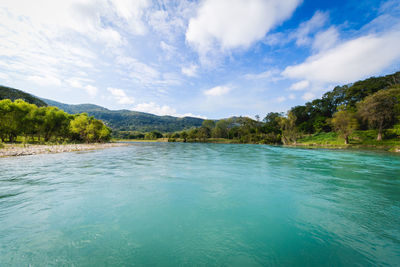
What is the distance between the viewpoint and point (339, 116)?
44875 mm

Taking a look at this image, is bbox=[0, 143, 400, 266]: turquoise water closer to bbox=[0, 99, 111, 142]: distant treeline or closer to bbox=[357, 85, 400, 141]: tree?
bbox=[0, 99, 111, 142]: distant treeline

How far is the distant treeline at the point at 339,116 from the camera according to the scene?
1619 inches

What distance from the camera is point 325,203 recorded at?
22.6ft

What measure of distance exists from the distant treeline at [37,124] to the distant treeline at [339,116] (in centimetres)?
6147

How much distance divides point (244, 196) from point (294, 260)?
426cm

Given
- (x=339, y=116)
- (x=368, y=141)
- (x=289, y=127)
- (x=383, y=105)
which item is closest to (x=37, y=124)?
(x=289, y=127)

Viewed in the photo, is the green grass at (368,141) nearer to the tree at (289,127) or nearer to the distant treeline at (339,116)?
the distant treeline at (339,116)

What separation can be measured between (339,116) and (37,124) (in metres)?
79.6

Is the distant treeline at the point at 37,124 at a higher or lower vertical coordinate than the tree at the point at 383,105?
lower

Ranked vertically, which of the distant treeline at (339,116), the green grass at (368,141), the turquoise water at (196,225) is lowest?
the turquoise water at (196,225)

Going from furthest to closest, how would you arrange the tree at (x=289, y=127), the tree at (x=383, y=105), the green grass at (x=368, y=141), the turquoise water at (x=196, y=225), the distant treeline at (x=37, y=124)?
the tree at (x=289, y=127) < the tree at (x=383, y=105) < the green grass at (x=368, y=141) < the distant treeline at (x=37, y=124) < the turquoise water at (x=196, y=225)

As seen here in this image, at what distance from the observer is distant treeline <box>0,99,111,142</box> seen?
113 feet

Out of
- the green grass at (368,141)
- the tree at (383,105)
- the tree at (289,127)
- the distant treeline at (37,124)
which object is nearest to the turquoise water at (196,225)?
the distant treeline at (37,124)

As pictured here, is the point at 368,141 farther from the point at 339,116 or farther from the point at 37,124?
the point at 37,124
